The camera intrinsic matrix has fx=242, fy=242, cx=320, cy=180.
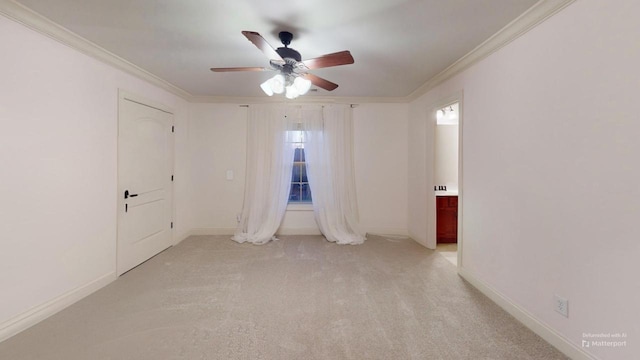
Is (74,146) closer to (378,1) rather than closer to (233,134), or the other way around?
(233,134)

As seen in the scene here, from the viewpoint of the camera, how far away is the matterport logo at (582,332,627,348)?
4.48ft

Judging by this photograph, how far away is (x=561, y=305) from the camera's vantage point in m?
1.69

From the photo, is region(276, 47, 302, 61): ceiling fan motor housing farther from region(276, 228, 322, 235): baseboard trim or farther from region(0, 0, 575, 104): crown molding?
region(276, 228, 322, 235): baseboard trim

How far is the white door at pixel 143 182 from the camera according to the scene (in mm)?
2855

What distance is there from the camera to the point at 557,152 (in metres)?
1.72

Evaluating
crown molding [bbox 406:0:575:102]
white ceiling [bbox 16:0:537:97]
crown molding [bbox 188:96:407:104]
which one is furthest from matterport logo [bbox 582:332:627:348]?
crown molding [bbox 188:96:407:104]

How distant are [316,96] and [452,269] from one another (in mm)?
3267

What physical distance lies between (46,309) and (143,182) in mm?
1580

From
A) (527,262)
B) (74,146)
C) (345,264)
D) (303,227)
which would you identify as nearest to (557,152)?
(527,262)

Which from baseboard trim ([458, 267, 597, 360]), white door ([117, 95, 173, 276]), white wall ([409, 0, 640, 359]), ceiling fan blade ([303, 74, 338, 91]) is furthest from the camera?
white door ([117, 95, 173, 276])

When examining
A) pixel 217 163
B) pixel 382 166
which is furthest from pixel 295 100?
pixel 382 166

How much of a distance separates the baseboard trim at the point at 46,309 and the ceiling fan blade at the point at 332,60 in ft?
9.86

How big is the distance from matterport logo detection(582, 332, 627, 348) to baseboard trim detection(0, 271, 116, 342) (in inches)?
157

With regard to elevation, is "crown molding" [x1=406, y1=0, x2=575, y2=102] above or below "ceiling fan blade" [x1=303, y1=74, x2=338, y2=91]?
above
